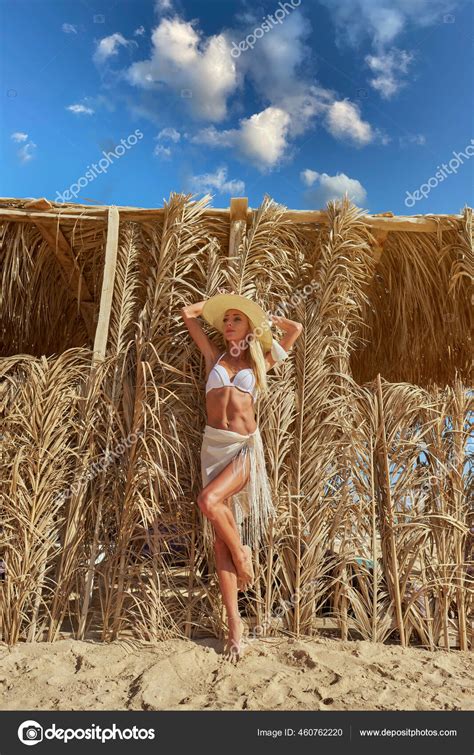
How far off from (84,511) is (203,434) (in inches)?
39.4

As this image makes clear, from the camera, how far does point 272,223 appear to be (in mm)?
4047

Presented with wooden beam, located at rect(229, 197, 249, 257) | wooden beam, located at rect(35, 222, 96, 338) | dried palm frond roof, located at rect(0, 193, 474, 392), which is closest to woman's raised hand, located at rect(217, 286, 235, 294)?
dried palm frond roof, located at rect(0, 193, 474, 392)

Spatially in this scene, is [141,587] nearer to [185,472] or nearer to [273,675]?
[185,472]

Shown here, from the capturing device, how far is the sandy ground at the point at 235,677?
8.70ft

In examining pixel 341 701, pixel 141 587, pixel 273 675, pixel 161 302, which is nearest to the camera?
pixel 341 701

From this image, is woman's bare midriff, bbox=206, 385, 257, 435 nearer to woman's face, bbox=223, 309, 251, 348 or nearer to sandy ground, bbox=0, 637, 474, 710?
woman's face, bbox=223, 309, 251, 348

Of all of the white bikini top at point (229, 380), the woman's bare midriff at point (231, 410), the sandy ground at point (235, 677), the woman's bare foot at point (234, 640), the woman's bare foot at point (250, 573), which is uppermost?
the white bikini top at point (229, 380)

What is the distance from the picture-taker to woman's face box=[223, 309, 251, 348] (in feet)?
11.5

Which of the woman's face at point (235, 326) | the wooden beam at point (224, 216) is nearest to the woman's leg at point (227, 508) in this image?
the woman's face at point (235, 326)

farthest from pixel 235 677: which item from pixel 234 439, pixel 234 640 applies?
pixel 234 439

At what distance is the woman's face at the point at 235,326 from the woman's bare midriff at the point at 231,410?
37 centimetres

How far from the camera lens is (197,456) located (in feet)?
12.0

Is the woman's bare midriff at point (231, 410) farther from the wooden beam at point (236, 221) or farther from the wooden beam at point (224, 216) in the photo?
the wooden beam at point (224, 216)
